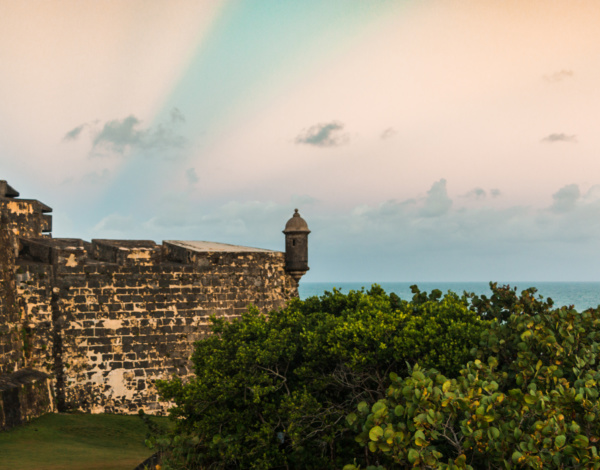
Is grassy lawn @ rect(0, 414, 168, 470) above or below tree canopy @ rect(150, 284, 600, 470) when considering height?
below

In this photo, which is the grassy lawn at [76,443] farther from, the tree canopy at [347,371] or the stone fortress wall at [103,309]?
the tree canopy at [347,371]

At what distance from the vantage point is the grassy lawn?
37.2 ft

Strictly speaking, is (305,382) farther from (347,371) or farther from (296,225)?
(296,225)

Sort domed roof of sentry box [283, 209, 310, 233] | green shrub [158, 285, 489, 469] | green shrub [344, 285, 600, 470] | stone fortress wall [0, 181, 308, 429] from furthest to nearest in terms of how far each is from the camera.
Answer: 1. domed roof of sentry box [283, 209, 310, 233]
2. stone fortress wall [0, 181, 308, 429]
3. green shrub [158, 285, 489, 469]
4. green shrub [344, 285, 600, 470]

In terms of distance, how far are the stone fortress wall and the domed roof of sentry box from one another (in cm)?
172

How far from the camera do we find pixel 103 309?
55.1ft

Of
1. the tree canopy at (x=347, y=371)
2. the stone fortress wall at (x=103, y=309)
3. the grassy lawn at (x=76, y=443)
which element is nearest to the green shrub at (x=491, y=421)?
the tree canopy at (x=347, y=371)

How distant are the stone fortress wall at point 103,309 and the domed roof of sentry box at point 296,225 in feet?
5.63

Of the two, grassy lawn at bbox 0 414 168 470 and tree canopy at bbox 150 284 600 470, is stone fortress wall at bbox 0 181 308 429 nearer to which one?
grassy lawn at bbox 0 414 168 470

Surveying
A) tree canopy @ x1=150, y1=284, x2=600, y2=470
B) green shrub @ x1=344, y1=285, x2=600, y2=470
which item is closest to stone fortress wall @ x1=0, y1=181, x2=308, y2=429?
tree canopy @ x1=150, y1=284, x2=600, y2=470

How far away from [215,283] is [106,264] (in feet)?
11.2

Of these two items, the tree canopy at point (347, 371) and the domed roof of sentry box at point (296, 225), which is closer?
the tree canopy at point (347, 371)

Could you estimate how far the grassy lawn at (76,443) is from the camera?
37.2 feet

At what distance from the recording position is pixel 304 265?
739 inches
